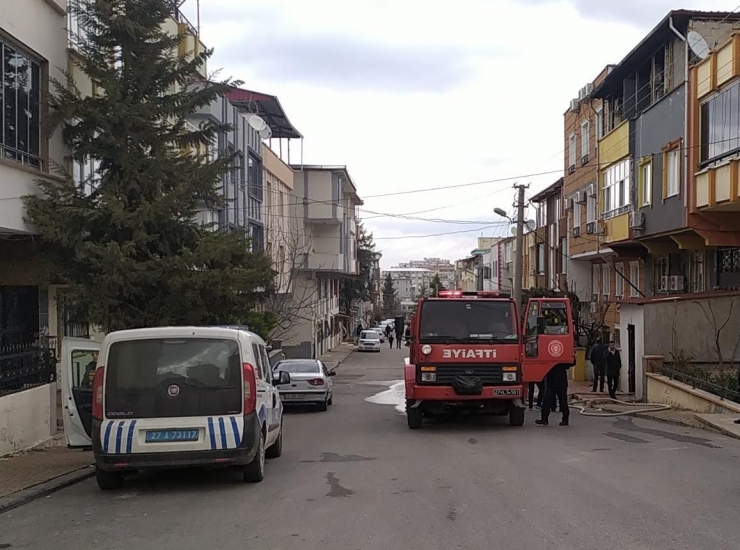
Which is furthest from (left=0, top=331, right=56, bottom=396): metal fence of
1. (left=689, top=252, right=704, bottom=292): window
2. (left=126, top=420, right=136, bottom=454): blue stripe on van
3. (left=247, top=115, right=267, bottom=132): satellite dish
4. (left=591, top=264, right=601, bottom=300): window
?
(left=591, top=264, right=601, bottom=300): window

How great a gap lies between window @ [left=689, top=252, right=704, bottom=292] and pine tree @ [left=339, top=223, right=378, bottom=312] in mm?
49560

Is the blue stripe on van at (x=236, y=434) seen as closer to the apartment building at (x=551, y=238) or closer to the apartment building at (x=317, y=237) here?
the apartment building at (x=551, y=238)

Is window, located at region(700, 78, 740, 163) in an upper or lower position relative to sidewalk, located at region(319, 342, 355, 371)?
upper

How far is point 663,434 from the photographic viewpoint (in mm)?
15023

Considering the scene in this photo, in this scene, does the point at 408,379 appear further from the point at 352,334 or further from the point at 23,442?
the point at 352,334

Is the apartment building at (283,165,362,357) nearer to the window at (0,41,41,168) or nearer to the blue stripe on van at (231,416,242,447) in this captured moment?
the window at (0,41,41,168)

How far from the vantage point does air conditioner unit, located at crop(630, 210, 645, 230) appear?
2392 cm

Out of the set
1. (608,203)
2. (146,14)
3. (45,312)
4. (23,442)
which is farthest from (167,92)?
(608,203)

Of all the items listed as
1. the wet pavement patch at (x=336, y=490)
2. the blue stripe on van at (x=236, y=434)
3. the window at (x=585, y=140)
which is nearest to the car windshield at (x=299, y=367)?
the wet pavement patch at (x=336, y=490)

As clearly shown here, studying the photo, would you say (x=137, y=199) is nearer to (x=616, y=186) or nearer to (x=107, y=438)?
(x=107, y=438)

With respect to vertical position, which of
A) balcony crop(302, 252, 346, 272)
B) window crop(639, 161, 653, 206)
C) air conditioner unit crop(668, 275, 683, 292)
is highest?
window crop(639, 161, 653, 206)

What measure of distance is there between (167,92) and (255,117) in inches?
752

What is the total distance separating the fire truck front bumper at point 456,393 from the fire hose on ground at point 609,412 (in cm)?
426

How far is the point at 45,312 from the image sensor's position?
17047 millimetres
